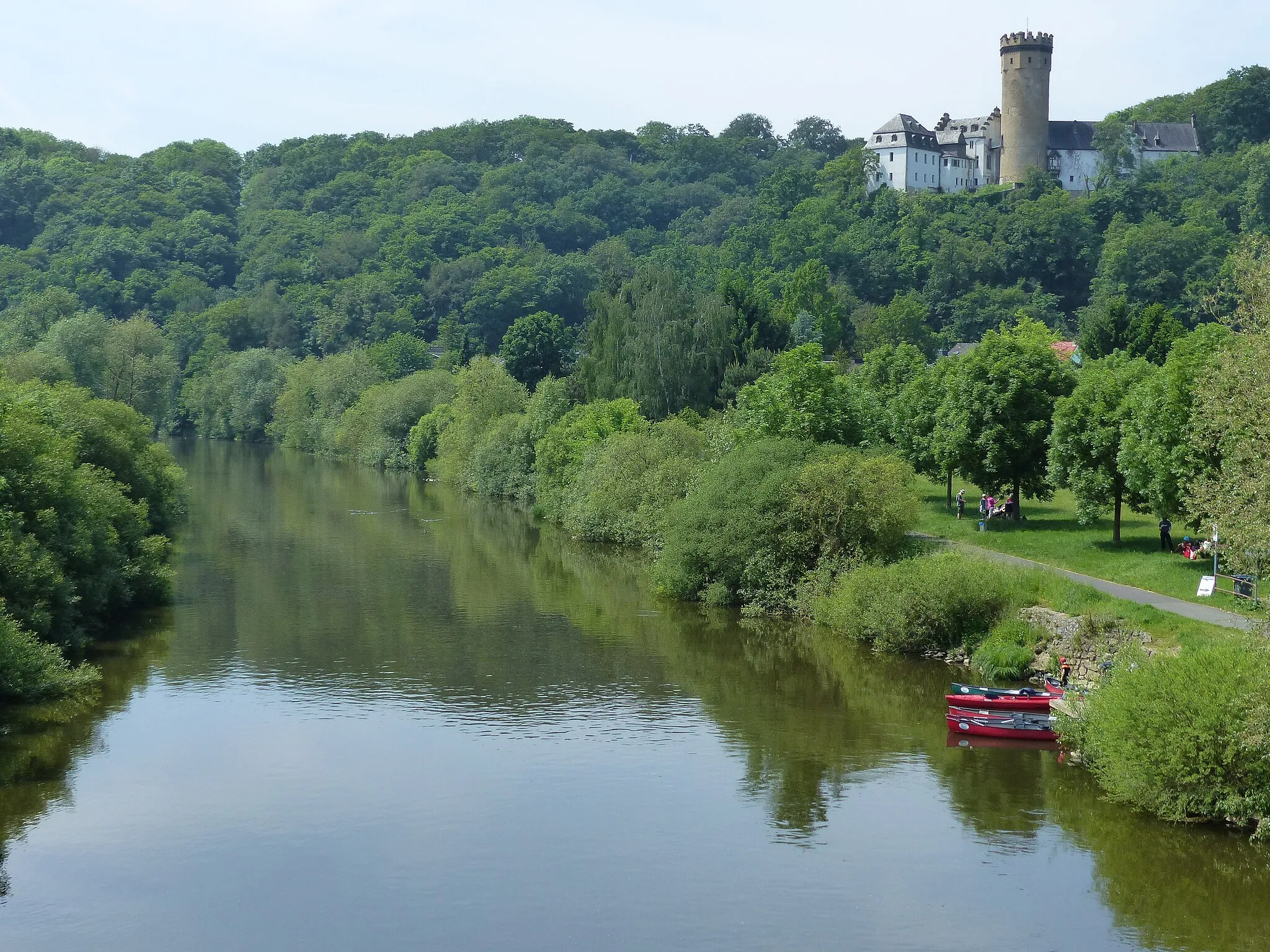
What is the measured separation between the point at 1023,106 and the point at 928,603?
109 m

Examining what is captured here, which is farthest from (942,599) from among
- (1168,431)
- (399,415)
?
(399,415)

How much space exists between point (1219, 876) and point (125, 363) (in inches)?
2783

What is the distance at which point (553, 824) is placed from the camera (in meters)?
22.9

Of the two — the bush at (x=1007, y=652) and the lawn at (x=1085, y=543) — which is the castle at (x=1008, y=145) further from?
the bush at (x=1007, y=652)

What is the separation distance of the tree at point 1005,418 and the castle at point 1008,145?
308ft

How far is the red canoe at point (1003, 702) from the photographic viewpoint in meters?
27.5

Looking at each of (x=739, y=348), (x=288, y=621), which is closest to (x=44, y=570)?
(x=288, y=621)

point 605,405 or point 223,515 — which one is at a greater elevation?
point 605,405

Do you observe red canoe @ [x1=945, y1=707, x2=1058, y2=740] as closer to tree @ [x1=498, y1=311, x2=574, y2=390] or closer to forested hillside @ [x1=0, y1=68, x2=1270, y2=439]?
forested hillside @ [x1=0, y1=68, x2=1270, y2=439]

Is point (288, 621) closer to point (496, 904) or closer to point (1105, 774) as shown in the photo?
point (496, 904)

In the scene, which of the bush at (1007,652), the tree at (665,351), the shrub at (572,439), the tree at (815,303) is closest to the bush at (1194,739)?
the bush at (1007,652)

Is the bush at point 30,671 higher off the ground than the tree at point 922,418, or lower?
lower

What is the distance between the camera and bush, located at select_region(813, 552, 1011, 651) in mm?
33594

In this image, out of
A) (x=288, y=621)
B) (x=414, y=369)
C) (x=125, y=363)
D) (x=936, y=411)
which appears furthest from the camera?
(x=414, y=369)
